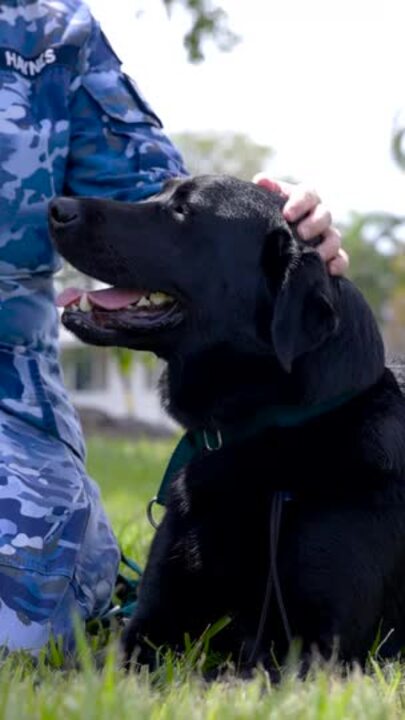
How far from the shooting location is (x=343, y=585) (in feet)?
8.39

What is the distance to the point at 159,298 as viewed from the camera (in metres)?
2.93

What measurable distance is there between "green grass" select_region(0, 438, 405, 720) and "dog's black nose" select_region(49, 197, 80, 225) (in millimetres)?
973

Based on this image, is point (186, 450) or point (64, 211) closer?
point (64, 211)

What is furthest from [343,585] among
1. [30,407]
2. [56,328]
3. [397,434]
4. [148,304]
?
[56,328]

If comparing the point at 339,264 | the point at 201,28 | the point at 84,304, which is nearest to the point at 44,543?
the point at 84,304

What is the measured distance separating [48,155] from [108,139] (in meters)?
0.20

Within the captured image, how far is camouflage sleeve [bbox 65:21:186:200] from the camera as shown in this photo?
11.1 feet

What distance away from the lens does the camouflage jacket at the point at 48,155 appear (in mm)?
3242

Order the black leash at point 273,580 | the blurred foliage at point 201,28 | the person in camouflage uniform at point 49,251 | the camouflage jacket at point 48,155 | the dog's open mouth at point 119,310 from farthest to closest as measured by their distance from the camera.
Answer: the blurred foliage at point 201,28, the camouflage jacket at point 48,155, the person in camouflage uniform at point 49,251, the dog's open mouth at point 119,310, the black leash at point 273,580

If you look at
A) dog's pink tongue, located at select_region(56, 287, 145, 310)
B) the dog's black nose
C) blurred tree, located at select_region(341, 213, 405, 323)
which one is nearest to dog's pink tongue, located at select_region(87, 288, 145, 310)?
dog's pink tongue, located at select_region(56, 287, 145, 310)

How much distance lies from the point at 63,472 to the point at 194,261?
2.19 feet

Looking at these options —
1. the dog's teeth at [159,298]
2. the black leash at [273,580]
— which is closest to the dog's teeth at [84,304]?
the dog's teeth at [159,298]

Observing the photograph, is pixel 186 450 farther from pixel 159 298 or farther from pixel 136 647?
pixel 136 647

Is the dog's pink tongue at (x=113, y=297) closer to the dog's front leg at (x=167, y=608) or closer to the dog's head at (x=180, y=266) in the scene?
the dog's head at (x=180, y=266)
